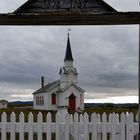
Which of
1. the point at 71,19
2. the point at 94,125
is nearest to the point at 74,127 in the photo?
the point at 94,125

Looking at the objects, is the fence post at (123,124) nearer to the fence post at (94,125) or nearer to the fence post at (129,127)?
the fence post at (129,127)

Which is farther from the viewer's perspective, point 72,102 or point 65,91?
point 72,102

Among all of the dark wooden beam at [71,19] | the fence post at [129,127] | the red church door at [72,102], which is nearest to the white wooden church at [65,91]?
the red church door at [72,102]

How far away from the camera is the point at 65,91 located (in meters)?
21.9

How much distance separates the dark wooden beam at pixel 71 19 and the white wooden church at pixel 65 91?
1080 centimetres

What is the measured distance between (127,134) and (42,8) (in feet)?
9.81

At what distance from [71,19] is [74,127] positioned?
93.4 inches

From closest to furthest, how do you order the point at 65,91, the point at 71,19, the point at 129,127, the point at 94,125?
the point at 71,19, the point at 94,125, the point at 129,127, the point at 65,91

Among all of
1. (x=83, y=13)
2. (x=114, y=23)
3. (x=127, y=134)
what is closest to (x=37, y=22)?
(x=83, y=13)

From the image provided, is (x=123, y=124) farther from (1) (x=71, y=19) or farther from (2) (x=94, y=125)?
(1) (x=71, y=19)

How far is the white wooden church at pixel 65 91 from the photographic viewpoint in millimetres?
17688

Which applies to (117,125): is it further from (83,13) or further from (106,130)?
(83,13)

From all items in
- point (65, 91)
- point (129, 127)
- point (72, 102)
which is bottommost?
point (72, 102)

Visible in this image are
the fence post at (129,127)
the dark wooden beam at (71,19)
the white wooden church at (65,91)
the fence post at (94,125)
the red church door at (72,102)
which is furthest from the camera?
the red church door at (72,102)
